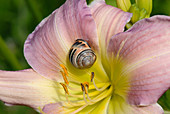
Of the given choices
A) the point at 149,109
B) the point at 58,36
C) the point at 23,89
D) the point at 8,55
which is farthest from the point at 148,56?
the point at 8,55

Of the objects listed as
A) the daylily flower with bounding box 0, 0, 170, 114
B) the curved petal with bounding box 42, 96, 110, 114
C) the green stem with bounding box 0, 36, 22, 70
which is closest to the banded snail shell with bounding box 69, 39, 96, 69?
the daylily flower with bounding box 0, 0, 170, 114

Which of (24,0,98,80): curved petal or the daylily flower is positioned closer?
the daylily flower

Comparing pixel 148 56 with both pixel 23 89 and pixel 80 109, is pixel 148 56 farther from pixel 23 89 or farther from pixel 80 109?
pixel 23 89

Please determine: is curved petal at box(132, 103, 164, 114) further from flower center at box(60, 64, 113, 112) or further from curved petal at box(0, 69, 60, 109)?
curved petal at box(0, 69, 60, 109)

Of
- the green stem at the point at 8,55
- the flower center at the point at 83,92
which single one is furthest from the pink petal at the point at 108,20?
the green stem at the point at 8,55

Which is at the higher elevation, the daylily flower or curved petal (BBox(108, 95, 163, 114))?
the daylily flower

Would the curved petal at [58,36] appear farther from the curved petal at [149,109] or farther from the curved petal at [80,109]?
the curved petal at [149,109]
